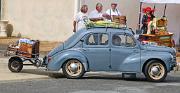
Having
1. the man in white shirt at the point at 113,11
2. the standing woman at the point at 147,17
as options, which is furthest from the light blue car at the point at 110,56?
the standing woman at the point at 147,17

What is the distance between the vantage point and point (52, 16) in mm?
24344

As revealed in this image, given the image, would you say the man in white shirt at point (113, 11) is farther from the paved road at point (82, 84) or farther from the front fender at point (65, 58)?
the front fender at point (65, 58)

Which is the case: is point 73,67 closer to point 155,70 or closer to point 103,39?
point 103,39

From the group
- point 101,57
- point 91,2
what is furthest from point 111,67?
point 91,2

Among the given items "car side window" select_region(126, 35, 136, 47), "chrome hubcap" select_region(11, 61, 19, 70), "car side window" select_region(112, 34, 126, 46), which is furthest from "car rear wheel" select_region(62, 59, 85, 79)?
"chrome hubcap" select_region(11, 61, 19, 70)

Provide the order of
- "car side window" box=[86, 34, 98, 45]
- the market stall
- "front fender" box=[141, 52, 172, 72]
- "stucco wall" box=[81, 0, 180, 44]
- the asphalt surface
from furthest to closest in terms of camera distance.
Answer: "stucco wall" box=[81, 0, 180, 44], the market stall, "car side window" box=[86, 34, 98, 45], "front fender" box=[141, 52, 172, 72], the asphalt surface

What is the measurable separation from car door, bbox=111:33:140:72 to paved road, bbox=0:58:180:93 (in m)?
0.38

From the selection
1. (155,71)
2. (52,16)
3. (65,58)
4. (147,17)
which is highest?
(52,16)

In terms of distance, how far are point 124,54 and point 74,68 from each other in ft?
4.46

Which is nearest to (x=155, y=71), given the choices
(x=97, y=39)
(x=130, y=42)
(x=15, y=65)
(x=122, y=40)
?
(x=130, y=42)

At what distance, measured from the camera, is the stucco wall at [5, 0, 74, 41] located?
78.9ft

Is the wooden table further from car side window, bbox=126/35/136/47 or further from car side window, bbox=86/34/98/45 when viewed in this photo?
car side window, bbox=86/34/98/45

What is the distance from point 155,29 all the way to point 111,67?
17.1ft

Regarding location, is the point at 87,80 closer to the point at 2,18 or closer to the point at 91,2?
the point at 91,2
